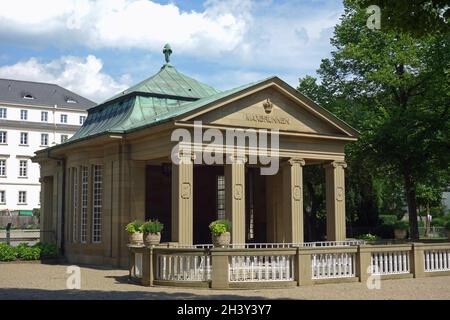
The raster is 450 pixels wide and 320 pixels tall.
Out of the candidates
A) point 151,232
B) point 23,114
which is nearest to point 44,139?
point 23,114

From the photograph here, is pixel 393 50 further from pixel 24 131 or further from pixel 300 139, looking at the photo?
pixel 24 131

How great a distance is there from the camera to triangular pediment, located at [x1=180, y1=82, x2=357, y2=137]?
21844 mm

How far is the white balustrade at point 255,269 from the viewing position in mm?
15594

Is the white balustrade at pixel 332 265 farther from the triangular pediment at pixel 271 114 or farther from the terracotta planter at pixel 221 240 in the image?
the triangular pediment at pixel 271 114

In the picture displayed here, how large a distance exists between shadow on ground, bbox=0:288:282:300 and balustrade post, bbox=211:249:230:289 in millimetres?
1032

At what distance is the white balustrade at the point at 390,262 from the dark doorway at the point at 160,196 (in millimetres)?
11962

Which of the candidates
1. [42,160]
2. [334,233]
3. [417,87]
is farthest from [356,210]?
[42,160]

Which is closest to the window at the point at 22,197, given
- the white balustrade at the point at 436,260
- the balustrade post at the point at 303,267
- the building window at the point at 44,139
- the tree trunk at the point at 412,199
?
the building window at the point at 44,139

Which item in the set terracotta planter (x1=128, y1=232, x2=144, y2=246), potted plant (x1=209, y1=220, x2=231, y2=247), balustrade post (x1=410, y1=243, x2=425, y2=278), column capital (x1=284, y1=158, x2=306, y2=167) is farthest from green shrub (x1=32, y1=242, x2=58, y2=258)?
balustrade post (x1=410, y1=243, x2=425, y2=278)

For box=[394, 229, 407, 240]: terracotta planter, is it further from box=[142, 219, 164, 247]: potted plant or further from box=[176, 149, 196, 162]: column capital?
box=[142, 219, 164, 247]: potted plant

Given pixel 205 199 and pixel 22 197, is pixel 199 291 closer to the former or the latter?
pixel 205 199

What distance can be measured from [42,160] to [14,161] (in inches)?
1909

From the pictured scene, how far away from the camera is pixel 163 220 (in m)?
27.2

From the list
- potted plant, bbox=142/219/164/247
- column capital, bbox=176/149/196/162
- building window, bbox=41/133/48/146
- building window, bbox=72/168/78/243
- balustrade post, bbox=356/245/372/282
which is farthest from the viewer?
building window, bbox=41/133/48/146
